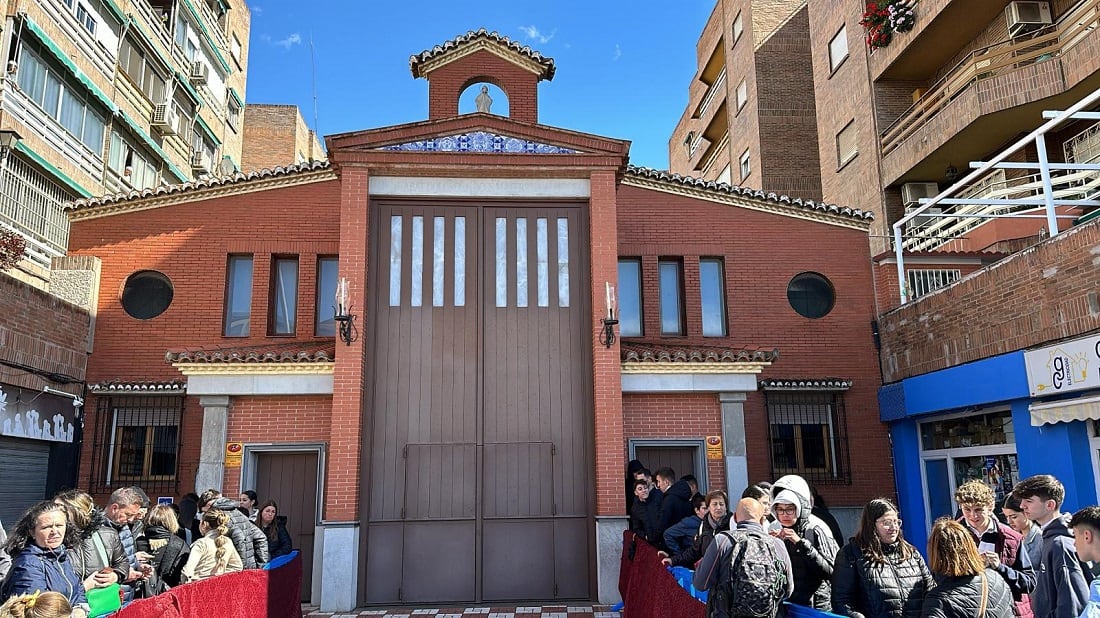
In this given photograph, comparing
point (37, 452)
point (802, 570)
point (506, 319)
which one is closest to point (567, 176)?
point (506, 319)

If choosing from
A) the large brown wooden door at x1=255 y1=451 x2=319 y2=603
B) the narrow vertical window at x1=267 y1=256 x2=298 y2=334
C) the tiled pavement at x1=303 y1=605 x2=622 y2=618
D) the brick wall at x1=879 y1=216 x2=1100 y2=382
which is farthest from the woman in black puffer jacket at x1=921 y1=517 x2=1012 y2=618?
the narrow vertical window at x1=267 y1=256 x2=298 y2=334

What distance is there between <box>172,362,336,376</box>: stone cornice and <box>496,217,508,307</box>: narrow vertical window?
8.76 feet

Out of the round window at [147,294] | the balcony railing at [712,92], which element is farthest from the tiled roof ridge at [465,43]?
the balcony railing at [712,92]

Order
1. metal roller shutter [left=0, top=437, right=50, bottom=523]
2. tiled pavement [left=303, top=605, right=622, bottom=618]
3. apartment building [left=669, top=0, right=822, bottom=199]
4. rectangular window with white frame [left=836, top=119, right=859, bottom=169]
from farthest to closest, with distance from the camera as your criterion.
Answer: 1. apartment building [left=669, top=0, right=822, bottom=199]
2. rectangular window with white frame [left=836, top=119, right=859, bottom=169]
3. metal roller shutter [left=0, top=437, right=50, bottom=523]
4. tiled pavement [left=303, top=605, right=622, bottom=618]

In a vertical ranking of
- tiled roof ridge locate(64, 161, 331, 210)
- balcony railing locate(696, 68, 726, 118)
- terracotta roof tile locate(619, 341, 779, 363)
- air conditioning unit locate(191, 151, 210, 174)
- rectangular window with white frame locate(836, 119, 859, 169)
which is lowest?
terracotta roof tile locate(619, 341, 779, 363)

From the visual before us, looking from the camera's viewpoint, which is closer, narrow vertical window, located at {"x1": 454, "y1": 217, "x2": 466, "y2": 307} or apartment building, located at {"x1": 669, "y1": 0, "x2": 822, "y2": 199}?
narrow vertical window, located at {"x1": 454, "y1": 217, "x2": 466, "y2": 307}

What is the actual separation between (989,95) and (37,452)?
18.8m

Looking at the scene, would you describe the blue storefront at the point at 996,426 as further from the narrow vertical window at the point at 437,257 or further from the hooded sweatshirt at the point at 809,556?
the narrow vertical window at the point at 437,257

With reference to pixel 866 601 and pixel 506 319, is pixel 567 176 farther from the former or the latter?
pixel 866 601

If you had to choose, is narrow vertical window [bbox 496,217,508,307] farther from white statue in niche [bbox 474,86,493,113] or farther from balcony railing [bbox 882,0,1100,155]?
balcony railing [bbox 882,0,1100,155]

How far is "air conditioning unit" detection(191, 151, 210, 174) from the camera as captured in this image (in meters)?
27.5

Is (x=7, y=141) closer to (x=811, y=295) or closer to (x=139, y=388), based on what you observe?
(x=139, y=388)

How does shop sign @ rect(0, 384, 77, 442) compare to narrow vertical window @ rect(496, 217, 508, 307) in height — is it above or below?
below

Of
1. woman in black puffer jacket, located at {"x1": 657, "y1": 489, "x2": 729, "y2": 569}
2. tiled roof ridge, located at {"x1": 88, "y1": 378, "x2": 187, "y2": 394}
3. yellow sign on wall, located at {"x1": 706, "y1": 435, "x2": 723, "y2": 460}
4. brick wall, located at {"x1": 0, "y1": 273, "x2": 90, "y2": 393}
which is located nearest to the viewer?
woman in black puffer jacket, located at {"x1": 657, "y1": 489, "x2": 729, "y2": 569}
